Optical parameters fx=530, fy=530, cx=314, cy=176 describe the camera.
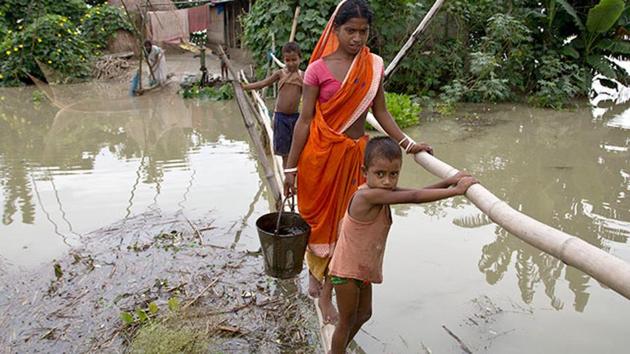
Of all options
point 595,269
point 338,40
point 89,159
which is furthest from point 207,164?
point 595,269

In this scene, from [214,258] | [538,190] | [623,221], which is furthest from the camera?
[538,190]

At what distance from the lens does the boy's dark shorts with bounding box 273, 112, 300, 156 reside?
12.6 feet

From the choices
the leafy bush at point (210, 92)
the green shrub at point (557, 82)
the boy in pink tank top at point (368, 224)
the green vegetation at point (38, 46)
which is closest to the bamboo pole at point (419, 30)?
the boy in pink tank top at point (368, 224)

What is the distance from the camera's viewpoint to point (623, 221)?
451 cm

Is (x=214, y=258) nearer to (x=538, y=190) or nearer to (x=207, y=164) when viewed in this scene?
(x=207, y=164)

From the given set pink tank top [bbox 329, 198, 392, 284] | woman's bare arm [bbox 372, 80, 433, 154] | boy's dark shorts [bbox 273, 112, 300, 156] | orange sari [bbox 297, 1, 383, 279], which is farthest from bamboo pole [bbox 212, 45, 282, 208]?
pink tank top [bbox 329, 198, 392, 284]

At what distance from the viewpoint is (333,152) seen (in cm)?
244

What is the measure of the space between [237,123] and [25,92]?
19.7 feet

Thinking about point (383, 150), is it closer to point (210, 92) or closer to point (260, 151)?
point (260, 151)

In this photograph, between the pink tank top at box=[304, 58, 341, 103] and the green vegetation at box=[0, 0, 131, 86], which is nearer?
the pink tank top at box=[304, 58, 341, 103]

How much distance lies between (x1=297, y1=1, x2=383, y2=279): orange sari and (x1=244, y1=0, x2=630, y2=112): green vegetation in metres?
7.17

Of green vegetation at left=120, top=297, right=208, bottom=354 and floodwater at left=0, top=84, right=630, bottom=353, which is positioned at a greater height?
green vegetation at left=120, top=297, right=208, bottom=354

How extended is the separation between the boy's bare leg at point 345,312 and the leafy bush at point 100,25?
15.4 meters

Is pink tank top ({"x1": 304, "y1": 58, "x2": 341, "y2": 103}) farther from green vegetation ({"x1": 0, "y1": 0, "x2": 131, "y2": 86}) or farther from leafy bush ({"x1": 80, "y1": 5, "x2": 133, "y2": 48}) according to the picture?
leafy bush ({"x1": 80, "y1": 5, "x2": 133, "y2": 48})
